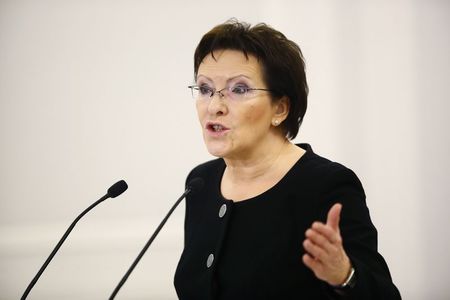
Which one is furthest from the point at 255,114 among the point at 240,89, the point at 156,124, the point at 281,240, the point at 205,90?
the point at 156,124

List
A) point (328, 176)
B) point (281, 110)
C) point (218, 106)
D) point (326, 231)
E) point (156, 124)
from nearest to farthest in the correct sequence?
point (326, 231) → point (328, 176) → point (218, 106) → point (281, 110) → point (156, 124)

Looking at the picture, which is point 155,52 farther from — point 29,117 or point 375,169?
point 375,169

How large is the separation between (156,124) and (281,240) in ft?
5.25

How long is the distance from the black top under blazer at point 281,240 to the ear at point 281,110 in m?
0.16

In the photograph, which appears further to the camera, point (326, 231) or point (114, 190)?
point (114, 190)

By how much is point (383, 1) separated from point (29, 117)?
233 cm

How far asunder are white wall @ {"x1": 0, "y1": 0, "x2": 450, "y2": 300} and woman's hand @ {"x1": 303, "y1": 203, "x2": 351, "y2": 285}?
1747mm

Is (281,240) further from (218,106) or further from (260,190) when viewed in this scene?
(218,106)

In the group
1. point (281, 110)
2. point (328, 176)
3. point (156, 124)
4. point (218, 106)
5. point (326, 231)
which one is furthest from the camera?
point (156, 124)

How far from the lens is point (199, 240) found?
1.58 metres

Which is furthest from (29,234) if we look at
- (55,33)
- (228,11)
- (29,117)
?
(228,11)

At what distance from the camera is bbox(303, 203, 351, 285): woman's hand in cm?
97

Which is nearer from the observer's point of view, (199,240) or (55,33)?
(199,240)

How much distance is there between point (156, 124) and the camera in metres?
2.78
